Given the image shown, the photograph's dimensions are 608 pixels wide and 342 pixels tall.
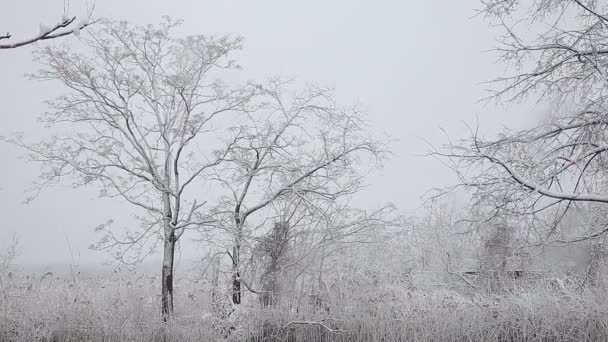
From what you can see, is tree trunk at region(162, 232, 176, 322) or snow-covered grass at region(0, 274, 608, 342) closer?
snow-covered grass at region(0, 274, 608, 342)

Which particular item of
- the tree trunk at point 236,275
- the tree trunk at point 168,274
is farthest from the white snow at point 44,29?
the tree trunk at point 168,274

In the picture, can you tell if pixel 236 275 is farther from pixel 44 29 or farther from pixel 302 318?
pixel 44 29

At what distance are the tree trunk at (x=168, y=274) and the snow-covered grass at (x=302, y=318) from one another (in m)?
0.30

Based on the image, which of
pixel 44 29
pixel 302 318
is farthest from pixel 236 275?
pixel 44 29

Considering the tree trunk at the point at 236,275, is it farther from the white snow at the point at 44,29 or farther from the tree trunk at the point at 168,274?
the white snow at the point at 44,29

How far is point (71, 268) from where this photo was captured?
33.3ft

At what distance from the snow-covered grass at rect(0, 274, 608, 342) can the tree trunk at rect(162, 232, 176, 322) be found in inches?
11.9

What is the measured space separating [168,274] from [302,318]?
3.23m

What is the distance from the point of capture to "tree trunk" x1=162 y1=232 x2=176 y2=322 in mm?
10250

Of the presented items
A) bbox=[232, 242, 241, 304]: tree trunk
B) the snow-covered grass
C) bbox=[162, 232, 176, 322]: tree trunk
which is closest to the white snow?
the snow-covered grass

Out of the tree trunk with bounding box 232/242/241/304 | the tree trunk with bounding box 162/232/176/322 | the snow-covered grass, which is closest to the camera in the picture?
the snow-covered grass

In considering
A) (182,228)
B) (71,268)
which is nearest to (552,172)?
(182,228)

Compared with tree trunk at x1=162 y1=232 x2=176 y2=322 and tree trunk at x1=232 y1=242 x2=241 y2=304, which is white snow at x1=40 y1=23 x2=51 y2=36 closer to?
tree trunk at x1=232 y1=242 x2=241 y2=304

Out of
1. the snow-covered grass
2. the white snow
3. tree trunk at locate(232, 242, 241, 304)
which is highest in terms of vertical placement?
the white snow
